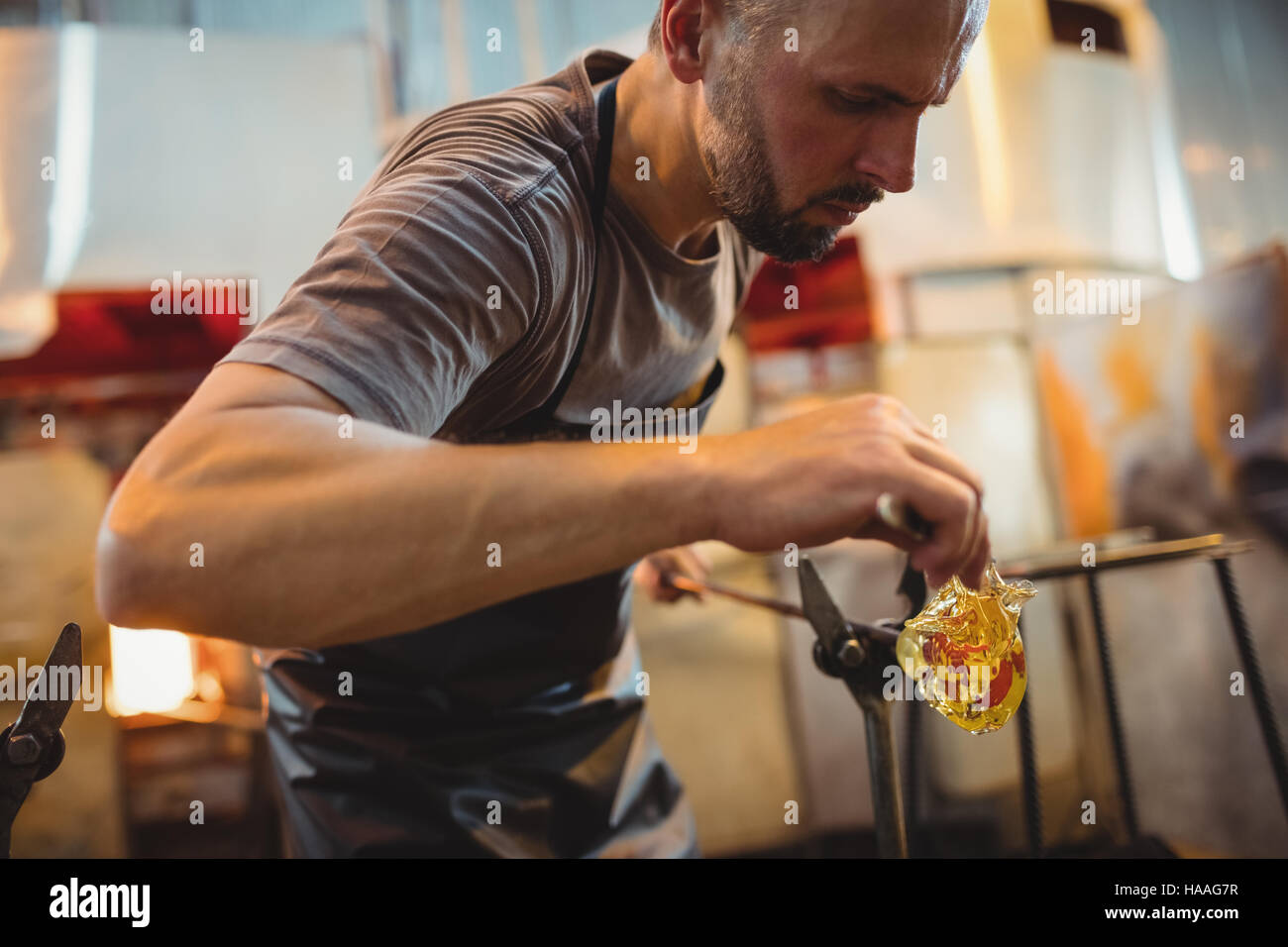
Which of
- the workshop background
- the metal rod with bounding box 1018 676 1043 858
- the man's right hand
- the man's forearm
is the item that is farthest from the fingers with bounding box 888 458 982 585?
the workshop background

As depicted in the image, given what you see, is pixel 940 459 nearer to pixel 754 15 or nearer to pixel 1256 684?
pixel 754 15

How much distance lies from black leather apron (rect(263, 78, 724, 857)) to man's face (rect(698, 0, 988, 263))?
0.20 meters

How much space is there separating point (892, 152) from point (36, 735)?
0.87 meters

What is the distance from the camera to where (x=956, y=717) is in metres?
0.74

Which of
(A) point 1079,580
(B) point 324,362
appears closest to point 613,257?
(B) point 324,362

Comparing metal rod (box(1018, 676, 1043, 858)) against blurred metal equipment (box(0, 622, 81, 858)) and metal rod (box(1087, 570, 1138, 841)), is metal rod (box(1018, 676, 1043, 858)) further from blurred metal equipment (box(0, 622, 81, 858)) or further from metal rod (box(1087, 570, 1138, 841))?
blurred metal equipment (box(0, 622, 81, 858))

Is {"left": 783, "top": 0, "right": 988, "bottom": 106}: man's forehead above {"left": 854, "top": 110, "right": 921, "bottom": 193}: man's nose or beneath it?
above

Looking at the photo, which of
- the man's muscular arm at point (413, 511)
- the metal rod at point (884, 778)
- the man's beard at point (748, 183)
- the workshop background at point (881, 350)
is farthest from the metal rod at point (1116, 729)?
the workshop background at point (881, 350)

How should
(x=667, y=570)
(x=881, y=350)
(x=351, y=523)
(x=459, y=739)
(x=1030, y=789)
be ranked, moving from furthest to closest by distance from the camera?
(x=881, y=350) → (x=667, y=570) → (x=1030, y=789) → (x=459, y=739) → (x=351, y=523)

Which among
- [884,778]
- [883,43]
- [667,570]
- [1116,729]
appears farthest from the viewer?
[667,570]

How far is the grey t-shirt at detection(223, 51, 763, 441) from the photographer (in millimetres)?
610

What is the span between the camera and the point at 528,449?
0.54 m

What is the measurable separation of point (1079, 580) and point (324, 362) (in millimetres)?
3022

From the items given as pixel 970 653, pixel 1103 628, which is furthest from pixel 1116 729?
pixel 970 653
